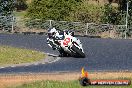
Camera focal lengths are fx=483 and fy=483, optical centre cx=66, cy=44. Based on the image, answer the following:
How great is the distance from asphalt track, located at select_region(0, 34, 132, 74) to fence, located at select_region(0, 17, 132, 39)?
253 centimetres

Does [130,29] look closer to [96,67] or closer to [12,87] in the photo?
[96,67]

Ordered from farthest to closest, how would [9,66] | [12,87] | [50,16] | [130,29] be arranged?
[50,16] < [130,29] < [9,66] < [12,87]

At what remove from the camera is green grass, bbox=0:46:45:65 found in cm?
2322

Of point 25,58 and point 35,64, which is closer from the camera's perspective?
point 35,64

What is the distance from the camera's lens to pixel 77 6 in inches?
1715

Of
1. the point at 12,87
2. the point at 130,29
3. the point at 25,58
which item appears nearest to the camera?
the point at 12,87

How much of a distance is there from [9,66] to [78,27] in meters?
18.8

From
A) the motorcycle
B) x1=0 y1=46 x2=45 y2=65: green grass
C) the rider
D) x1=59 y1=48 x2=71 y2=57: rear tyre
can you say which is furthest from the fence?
the motorcycle

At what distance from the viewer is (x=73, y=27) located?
3981cm

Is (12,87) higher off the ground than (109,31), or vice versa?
(12,87)

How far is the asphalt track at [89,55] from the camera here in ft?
68.7

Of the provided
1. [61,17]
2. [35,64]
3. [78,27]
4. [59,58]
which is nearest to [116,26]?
[78,27]

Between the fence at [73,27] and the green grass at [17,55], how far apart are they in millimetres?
11631

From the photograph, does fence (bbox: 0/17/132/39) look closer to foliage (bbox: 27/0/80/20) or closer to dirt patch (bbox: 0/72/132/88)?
foliage (bbox: 27/0/80/20)
